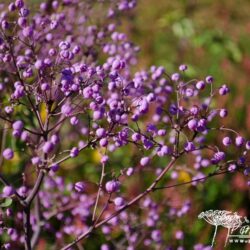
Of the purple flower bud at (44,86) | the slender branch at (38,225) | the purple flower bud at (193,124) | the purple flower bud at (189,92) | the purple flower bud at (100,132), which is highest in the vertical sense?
the purple flower bud at (44,86)

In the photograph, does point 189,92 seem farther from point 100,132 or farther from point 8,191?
point 8,191

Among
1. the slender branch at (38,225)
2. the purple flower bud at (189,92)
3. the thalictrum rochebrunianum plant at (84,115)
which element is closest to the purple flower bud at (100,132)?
the thalictrum rochebrunianum plant at (84,115)

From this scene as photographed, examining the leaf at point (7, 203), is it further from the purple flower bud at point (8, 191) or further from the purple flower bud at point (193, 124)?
the purple flower bud at point (193, 124)

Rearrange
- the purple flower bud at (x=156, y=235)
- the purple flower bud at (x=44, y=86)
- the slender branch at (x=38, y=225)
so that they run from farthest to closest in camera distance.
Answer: the purple flower bud at (x=156, y=235) → the slender branch at (x=38, y=225) → the purple flower bud at (x=44, y=86)

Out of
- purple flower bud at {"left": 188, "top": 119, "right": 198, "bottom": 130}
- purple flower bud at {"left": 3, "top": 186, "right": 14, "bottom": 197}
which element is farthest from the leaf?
purple flower bud at {"left": 188, "top": 119, "right": 198, "bottom": 130}

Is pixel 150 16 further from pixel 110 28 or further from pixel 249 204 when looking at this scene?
pixel 110 28

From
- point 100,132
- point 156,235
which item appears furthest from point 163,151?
point 156,235

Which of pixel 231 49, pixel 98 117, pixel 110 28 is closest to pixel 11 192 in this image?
pixel 98 117

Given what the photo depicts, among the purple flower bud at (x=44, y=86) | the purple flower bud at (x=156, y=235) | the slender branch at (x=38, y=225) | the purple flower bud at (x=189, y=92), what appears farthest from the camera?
the purple flower bud at (x=156, y=235)
